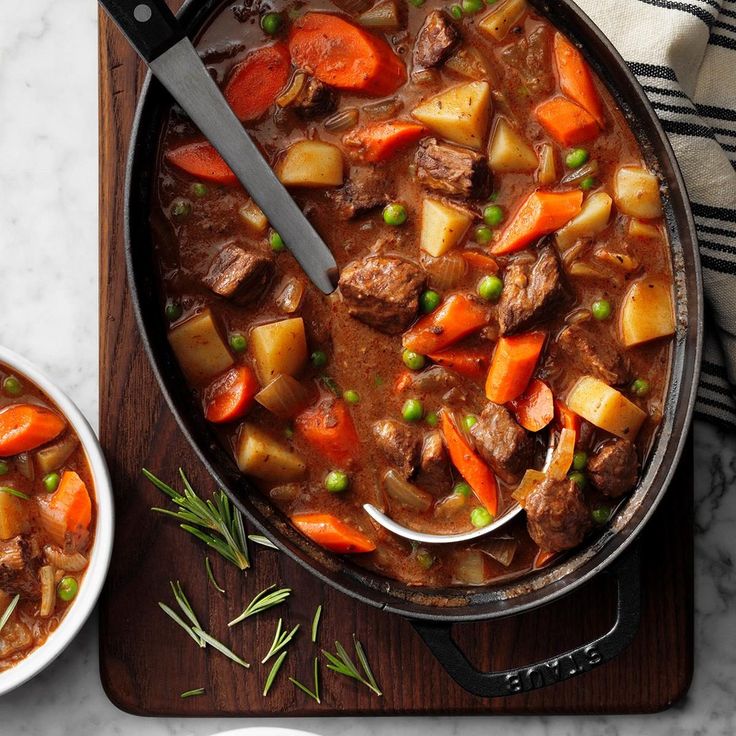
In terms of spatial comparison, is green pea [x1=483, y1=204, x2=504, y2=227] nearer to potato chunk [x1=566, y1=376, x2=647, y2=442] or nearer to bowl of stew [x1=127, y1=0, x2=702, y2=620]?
bowl of stew [x1=127, y1=0, x2=702, y2=620]

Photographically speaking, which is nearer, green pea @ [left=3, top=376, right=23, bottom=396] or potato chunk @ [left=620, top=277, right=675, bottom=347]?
potato chunk @ [left=620, top=277, right=675, bottom=347]

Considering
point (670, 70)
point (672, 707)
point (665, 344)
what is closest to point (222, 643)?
point (672, 707)

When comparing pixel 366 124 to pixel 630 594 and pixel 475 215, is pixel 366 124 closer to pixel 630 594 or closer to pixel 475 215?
pixel 475 215

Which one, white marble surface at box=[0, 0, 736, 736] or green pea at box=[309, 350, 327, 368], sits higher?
white marble surface at box=[0, 0, 736, 736]

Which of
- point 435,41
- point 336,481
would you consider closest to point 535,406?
point 336,481

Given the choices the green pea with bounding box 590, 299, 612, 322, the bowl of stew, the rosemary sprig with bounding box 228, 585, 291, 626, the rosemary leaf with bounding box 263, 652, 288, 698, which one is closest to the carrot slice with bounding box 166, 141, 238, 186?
the bowl of stew

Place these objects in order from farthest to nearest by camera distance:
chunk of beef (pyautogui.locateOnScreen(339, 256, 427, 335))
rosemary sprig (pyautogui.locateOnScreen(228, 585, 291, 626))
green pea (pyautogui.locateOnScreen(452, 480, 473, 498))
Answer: rosemary sprig (pyautogui.locateOnScreen(228, 585, 291, 626)), green pea (pyautogui.locateOnScreen(452, 480, 473, 498)), chunk of beef (pyautogui.locateOnScreen(339, 256, 427, 335))

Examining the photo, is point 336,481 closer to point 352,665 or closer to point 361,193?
point 352,665

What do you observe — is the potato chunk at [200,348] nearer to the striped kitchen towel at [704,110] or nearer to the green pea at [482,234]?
the green pea at [482,234]

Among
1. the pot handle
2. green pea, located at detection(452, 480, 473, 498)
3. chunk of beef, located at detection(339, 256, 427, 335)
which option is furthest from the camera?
green pea, located at detection(452, 480, 473, 498)
